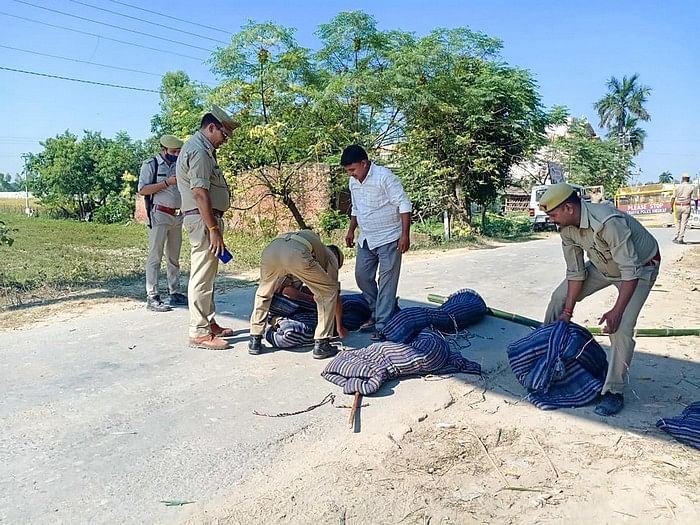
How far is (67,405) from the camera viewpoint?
12.6 ft

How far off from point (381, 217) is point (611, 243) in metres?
2.14

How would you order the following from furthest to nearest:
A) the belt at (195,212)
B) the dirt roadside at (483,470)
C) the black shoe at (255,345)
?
the belt at (195,212)
the black shoe at (255,345)
the dirt roadside at (483,470)

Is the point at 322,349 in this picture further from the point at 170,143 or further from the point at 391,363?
the point at 170,143

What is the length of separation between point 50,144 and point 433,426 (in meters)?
36.2

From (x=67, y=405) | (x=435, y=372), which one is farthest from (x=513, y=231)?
(x=67, y=405)

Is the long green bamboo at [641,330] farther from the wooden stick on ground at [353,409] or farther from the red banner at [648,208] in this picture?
the red banner at [648,208]

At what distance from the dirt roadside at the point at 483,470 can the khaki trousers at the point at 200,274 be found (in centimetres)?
198

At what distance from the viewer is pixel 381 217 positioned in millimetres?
5336

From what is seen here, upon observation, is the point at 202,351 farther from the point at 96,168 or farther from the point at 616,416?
the point at 96,168

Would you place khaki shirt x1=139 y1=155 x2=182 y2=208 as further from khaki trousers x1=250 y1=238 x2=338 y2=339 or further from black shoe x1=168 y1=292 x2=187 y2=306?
khaki trousers x1=250 y1=238 x2=338 y2=339

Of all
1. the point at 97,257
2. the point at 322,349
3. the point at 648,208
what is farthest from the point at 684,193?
the point at 648,208

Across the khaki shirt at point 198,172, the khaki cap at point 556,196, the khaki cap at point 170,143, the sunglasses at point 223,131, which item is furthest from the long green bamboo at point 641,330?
the khaki cap at point 170,143

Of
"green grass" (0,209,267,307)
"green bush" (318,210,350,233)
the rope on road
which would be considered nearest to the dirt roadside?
the rope on road

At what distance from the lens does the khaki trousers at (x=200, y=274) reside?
5008 mm
